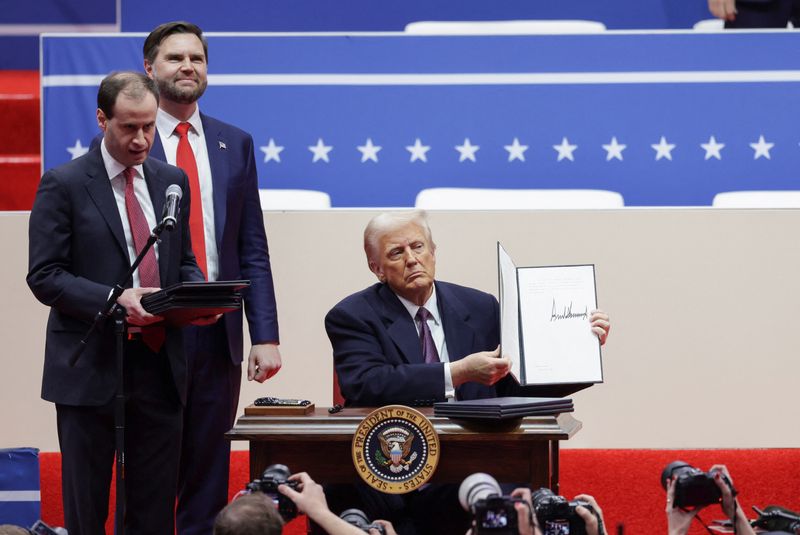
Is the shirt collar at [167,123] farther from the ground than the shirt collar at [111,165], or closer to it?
farther from the ground

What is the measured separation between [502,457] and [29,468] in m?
1.38

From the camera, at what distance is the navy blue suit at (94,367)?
2676 mm

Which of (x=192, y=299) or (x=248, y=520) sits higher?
(x=192, y=299)

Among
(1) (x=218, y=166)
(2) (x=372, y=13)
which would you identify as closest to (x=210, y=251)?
(1) (x=218, y=166)

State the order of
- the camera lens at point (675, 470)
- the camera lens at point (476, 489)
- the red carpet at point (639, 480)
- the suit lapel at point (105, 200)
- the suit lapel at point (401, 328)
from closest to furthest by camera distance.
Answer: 1. the camera lens at point (476, 489)
2. the camera lens at point (675, 470)
3. the suit lapel at point (105, 200)
4. the suit lapel at point (401, 328)
5. the red carpet at point (639, 480)

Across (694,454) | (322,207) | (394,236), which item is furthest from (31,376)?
(694,454)

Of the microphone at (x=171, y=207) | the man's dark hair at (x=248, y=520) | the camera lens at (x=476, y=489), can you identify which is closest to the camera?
the man's dark hair at (x=248, y=520)

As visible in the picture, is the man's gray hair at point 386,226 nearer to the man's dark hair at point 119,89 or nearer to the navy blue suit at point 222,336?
the navy blue suit at point 222,336

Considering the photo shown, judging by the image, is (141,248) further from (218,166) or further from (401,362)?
(401,362)

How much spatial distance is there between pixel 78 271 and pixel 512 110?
248cm

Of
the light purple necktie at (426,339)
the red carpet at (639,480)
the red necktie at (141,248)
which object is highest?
the red necktie at (141,248)

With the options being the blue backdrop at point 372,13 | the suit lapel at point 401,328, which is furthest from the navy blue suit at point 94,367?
the blue backdrop at point 372,13

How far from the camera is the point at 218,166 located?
329 centimetres

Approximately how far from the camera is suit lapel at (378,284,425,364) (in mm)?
3126
